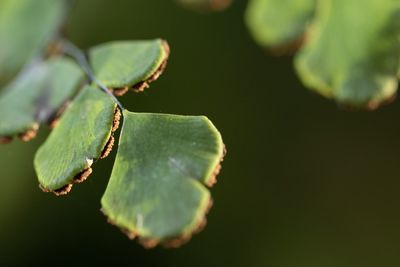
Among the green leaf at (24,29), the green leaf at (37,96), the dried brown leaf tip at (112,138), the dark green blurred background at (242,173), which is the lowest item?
the dark green blurred background at (242,173)

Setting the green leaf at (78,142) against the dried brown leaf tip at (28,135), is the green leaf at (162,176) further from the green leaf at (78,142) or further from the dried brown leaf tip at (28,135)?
the dried brown leaf tip at (28,135)

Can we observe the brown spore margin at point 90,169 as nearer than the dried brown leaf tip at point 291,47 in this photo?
Yes

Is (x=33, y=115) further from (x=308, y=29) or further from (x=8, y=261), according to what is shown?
(x=8, y=261)

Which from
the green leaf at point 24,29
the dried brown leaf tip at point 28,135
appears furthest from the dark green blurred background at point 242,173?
the dried brown leaf tip at point 28,135

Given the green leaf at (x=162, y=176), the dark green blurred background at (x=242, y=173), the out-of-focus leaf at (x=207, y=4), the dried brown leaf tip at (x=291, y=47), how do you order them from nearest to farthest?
1. the green leaf at (x=162, y=176)
2. the dried brown leaf tip at (x=291, y=47)
3. the out-of-focus leaf at (x=207, y=4)
4. the dark green blurred background at (x=242, y=173)

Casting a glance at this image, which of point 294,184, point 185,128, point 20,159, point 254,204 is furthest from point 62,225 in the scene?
point 185,128

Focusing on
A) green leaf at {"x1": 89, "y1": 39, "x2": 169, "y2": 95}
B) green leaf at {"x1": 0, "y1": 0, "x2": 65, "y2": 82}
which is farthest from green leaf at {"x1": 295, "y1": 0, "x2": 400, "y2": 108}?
green leaf at {"x1": 0, "y1": 0, "x2": 65, "y2": 82}

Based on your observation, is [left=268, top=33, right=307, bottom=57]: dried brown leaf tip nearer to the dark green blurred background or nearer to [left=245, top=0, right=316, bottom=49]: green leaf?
[left=245, top=0, right=316, bottom=49]: green leaf

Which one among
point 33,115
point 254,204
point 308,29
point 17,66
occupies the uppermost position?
point 308,29
